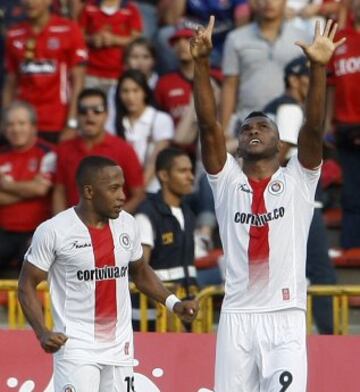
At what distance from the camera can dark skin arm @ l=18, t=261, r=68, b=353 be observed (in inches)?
337

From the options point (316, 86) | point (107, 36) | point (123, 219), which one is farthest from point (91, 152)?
point (316, 86)

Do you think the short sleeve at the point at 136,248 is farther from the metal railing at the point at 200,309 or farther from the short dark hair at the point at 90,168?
the metal railing at the point at 200,309

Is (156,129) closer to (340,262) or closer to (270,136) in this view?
(340,262)

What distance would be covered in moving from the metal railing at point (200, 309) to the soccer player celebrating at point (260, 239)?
1.43 meters

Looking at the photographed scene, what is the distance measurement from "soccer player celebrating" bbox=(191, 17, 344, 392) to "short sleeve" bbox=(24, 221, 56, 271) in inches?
40.9

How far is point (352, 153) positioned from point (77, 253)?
14.1 feet

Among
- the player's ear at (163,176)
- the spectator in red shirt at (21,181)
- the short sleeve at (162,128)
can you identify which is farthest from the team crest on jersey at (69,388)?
the short sleeve at (162,128)

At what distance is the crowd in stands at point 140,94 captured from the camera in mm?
12523

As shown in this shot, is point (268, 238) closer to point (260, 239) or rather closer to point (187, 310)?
point (260, 239)

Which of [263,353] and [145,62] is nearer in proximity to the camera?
[263,353]

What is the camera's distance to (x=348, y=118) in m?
12.9

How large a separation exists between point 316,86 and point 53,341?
2.11m

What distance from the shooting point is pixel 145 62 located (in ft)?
46.6

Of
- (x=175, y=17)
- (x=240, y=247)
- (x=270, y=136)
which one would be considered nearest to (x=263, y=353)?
(x=240, y=247)
